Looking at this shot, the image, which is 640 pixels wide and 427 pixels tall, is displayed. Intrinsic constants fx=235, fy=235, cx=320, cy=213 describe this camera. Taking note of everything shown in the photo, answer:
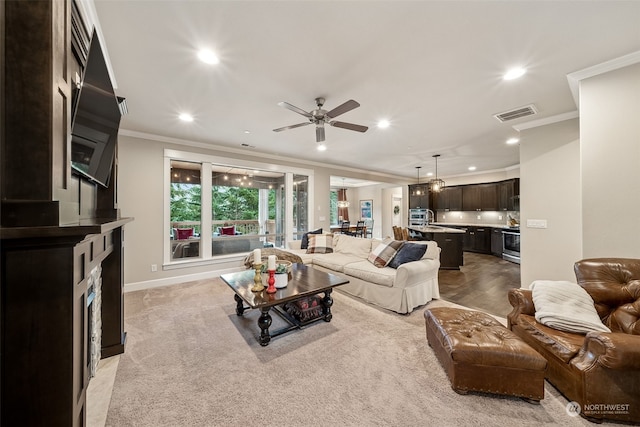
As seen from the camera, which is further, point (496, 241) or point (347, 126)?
point (496, 241)

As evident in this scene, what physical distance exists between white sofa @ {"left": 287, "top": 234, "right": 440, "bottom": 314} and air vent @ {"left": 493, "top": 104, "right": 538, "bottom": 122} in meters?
2.02

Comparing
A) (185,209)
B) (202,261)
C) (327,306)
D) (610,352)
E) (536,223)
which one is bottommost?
(327,306)

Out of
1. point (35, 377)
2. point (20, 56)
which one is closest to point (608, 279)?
point (35, 377)

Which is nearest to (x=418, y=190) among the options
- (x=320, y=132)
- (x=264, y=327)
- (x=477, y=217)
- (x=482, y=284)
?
(x=477, y=217)

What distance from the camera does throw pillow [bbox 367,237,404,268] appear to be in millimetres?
3448

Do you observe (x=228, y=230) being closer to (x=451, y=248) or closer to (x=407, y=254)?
(x=407, y=254)

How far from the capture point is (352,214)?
11945 millimetres

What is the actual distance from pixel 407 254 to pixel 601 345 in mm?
1966

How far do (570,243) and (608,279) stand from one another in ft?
4.95

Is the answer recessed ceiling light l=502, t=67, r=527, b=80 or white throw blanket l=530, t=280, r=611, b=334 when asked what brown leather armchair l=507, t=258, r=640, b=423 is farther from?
recessed ceiling light l=502, t=67, r=527, b=80

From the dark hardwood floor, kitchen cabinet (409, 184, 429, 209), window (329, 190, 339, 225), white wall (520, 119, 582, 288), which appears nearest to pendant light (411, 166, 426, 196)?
kitchen cabinet (409, 184, 429, 209)

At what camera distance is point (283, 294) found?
2.33 m

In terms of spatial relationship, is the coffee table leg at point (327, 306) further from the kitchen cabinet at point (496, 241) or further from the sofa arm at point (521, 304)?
the kitchen cabinet at point (496, 241)

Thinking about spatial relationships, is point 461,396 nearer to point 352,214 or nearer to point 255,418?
point 255,418
